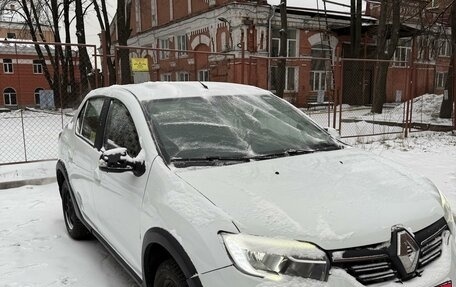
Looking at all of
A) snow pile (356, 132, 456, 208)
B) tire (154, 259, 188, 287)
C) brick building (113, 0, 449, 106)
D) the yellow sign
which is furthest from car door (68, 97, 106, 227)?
brick building (113, 0, 449, 106)

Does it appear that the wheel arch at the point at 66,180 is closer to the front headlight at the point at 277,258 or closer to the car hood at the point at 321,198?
the car hood at the point at 321,198

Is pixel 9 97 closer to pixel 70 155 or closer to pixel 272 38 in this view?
pixel 272 38

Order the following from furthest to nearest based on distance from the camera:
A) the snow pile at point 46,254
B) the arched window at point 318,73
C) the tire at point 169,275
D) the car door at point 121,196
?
the arched window at point 318,73, the snow pile at point 46,254, the car door at point 121,196, the tire at point 169,275

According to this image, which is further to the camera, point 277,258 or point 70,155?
point 70,155

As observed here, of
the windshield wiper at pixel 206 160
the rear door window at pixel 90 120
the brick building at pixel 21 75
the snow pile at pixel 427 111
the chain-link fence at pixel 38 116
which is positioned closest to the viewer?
the windshield wiper at pixel 206 160

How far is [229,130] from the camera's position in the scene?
322 centimetres

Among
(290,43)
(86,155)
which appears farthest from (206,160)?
(290,43)

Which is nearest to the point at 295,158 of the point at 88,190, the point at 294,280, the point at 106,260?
the point at 294,280

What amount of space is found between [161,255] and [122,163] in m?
0.67

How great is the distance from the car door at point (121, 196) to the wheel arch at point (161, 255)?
0.18 m

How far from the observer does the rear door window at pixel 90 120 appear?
13.1 feet

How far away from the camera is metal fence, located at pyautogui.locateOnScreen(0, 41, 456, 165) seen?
34.2 ft

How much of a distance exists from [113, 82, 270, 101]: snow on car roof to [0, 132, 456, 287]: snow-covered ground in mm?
1589

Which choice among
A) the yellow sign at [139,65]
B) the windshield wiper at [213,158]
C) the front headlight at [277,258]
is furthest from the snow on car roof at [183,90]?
the yellow sign at [139,65]
